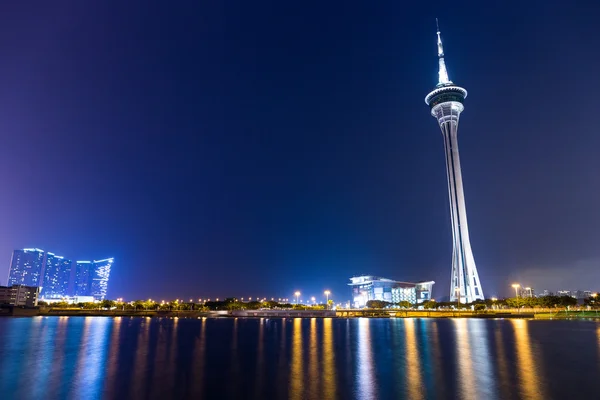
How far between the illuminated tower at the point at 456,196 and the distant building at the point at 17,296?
180m

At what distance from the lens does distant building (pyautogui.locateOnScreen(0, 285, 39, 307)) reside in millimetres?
163250

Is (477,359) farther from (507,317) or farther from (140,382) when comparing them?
(507,317)

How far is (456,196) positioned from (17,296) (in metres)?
190

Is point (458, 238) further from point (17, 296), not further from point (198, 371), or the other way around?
point (17, 296)

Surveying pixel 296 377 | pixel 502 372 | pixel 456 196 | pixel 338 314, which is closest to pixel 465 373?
pixel 502 372

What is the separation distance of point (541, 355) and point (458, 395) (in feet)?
58.8

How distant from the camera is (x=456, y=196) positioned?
142500 mm

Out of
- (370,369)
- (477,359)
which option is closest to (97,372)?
(370,369)

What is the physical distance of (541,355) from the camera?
30.7 m

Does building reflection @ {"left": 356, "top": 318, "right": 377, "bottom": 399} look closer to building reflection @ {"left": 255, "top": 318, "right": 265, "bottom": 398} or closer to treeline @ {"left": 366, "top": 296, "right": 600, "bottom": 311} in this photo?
building reflection @ {"left": 255, "top": 318, "right": 265, "bottom": 398}

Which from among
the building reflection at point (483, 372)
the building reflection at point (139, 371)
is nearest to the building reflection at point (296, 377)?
the building reflection at point (139, 371)

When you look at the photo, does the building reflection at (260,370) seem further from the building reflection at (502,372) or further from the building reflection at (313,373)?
the building reflection at (502,372)

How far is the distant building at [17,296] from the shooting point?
16325 cm

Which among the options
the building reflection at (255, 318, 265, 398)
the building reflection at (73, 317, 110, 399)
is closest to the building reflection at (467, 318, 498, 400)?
the building reflection at (255, 318, 265, 398)
